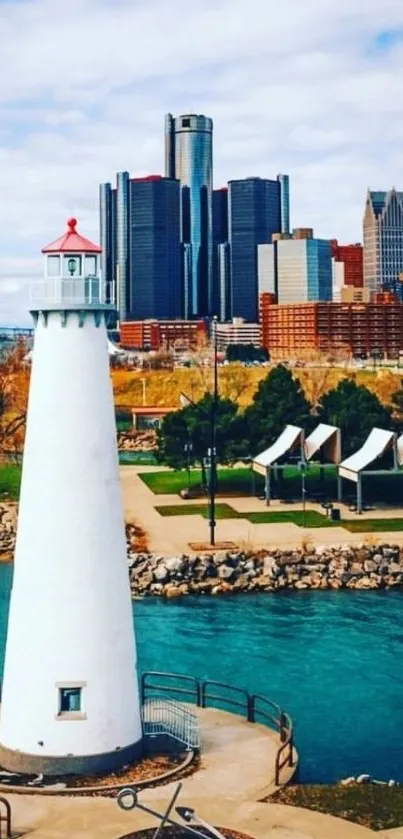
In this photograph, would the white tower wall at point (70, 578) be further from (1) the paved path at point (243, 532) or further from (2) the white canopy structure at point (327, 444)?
(2) the white canopy structure at point (327, 444)

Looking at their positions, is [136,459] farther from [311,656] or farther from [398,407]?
[311,656]

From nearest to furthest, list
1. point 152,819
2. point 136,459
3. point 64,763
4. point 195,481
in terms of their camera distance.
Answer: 1. point 152,819
2. point 64,763
3. point 195,481
4. point 136,459

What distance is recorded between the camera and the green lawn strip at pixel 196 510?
59888 mm

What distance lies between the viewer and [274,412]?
7069cm

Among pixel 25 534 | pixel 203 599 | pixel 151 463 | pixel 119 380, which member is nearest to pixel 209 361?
pixel 119 380

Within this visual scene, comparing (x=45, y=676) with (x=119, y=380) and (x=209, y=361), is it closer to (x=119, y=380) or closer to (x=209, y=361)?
(x=119, y=380)

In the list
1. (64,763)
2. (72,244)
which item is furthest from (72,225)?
(64,763)

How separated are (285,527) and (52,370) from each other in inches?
1410

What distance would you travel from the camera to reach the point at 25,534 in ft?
69.9

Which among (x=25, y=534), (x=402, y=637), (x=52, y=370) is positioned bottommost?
(x=402, y=637)

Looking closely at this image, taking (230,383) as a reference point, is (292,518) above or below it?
below

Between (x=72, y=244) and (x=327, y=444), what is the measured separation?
45970mm

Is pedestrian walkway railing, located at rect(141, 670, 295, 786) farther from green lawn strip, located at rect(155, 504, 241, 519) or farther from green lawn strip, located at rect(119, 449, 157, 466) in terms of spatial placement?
green lawn strip, located at rect(119, 449, 157, 466)

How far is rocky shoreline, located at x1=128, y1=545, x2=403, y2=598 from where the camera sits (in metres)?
46.1
